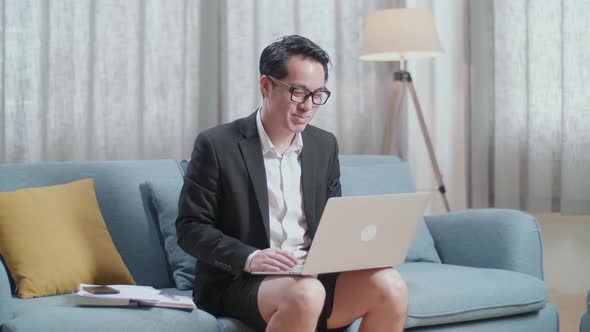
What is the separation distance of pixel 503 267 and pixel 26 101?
74.4 inches

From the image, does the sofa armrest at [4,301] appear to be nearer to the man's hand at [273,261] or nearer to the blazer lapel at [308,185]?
the man's hand at [273,261]

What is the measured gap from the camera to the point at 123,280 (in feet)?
8.38

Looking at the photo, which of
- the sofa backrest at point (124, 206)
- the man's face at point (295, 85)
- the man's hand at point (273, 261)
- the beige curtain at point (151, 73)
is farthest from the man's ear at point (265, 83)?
the beige curtain at point (151, 73)

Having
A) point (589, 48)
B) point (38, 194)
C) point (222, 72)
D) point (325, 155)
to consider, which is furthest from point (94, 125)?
point (589, 48)

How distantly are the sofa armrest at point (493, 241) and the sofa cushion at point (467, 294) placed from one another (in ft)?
0.36

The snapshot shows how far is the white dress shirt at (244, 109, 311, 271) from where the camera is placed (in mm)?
2291

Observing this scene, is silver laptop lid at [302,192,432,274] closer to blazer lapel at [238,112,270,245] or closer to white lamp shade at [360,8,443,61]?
blazer lapel at [238,112,270,245]

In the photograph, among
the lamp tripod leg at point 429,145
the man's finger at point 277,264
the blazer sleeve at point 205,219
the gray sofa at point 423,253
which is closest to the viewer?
the man's finger at point 277,264

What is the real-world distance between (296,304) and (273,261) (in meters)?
0.13

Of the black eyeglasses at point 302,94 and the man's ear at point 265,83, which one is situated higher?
the man's ear at point 265,83

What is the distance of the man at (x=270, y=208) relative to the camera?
212cm

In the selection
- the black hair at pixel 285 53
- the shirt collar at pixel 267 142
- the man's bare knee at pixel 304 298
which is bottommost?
the man's bare knee at pixel 304 298

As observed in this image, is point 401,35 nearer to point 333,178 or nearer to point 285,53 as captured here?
point 333,178

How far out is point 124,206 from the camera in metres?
2.76
